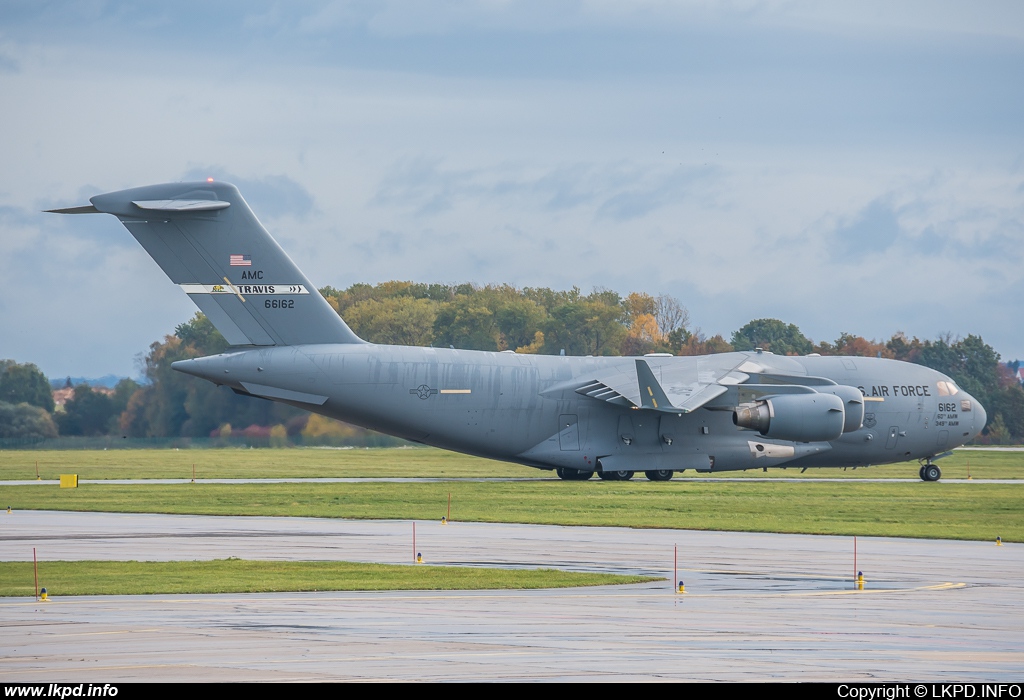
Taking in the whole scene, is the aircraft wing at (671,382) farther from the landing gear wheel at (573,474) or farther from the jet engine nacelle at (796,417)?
the landing gear wheel at (573,474)

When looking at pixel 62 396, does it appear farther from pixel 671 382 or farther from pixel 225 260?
pixel 671 382

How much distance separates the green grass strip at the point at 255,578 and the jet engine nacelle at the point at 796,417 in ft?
69.8

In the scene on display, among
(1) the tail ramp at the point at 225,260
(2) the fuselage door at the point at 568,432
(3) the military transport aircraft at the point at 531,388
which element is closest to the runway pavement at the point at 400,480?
(3) the military transport aircraft at the point at 531,388

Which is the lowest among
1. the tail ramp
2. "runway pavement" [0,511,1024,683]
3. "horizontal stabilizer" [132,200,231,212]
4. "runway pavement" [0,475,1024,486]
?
"runway pavement" [0,511,1024,683]

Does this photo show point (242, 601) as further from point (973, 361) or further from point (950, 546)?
point (973, 361)

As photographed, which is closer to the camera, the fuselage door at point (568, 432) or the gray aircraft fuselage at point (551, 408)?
the gray aircraft fuselage at point (551, 408)

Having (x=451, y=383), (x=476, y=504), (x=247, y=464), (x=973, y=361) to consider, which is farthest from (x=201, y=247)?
(x=973, y=361)

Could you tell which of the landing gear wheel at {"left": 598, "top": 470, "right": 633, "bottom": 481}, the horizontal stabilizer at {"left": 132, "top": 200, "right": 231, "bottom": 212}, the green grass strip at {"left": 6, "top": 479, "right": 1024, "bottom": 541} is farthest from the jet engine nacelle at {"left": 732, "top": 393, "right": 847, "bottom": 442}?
the horizontal stabilizer at {"left": 132, "top": 200, "right": 231, "bottom": 212}

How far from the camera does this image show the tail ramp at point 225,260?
3647cm

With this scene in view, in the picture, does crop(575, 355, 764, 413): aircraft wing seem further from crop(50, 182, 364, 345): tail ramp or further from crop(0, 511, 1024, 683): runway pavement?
crop(0, 511, 1024, 683): runway pavement

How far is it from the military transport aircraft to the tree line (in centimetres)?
2107

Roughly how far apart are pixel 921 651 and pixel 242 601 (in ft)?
27.2

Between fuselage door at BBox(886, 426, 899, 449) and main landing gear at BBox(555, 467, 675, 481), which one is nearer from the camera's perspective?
main landing gear at BBox(555, 467, 675, 481)

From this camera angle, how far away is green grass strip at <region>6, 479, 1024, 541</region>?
93.9 ft
